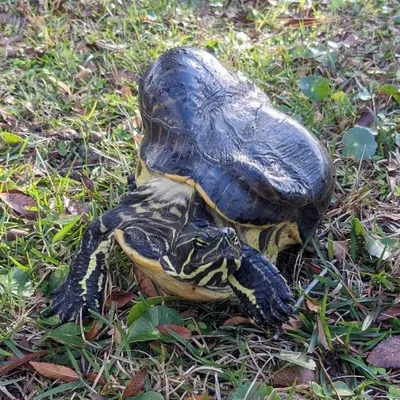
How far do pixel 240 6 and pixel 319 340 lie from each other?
3.18 m

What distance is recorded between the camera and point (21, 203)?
2676 mm

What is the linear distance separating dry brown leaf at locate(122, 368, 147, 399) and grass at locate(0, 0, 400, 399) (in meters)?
0.03

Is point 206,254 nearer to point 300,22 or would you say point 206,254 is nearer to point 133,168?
point 133,168

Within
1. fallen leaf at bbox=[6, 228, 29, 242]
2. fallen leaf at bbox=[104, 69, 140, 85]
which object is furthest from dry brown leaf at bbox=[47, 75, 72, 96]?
fallen leaf at bbox=[6, 228, 29, 242]

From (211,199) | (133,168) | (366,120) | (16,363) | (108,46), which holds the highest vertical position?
(211,199)

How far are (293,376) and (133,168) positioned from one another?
4.66ft

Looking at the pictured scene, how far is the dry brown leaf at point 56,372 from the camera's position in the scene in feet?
6.46

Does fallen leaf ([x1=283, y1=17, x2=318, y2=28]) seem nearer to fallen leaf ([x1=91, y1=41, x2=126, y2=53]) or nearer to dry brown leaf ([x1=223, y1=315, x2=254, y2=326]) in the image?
fallen leaf ([x1=91, y1=41, x2=126, y2=53])

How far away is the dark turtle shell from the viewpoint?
2137 millimetres

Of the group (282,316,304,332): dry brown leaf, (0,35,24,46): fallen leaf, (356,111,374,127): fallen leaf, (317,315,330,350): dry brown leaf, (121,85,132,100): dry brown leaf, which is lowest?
(0,35,24,46): fallen leaf

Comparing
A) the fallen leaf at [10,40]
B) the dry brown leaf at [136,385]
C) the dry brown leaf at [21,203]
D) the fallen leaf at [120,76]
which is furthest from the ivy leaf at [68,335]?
the fallen leaf at [10,40]

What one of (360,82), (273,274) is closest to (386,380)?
(273,274)

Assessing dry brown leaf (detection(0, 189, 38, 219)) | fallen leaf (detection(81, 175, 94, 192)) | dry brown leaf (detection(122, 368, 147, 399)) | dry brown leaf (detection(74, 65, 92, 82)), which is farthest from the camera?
dry brown leaf (detection(74, 65, 92, 82))

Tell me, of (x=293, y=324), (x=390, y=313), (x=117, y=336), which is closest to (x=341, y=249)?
(x=390, y=313)
